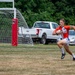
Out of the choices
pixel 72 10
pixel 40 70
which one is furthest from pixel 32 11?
pixel 40 70

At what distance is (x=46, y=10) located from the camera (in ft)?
183

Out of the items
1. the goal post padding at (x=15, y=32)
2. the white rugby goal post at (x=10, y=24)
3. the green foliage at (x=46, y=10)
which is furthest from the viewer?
the green foliage at (x=46, y=10)

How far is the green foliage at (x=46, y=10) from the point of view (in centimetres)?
5366

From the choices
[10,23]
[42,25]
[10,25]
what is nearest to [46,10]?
[42,25]

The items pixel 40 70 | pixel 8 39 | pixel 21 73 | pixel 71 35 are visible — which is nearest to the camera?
pixel 21 73

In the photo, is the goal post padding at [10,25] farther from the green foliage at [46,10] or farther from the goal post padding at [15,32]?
the green foliage at [46,10]

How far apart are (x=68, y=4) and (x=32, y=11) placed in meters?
4.71

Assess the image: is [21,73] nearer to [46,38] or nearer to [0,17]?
[0,17]

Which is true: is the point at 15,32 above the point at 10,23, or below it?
below

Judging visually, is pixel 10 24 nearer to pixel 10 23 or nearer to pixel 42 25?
pixel 10 23

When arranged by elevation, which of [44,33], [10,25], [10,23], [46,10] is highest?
[46,10]

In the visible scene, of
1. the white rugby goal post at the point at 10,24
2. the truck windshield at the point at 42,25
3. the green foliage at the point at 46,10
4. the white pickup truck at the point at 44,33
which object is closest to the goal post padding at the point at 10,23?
the white rugby goal post at the point at 10,24

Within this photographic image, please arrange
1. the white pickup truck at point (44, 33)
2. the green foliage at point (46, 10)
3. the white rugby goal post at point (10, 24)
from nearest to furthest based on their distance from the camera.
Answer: the white rugby goal post at point (10, 24) → the white pickup truck at point (44, 33) → the green foliage at point (46, 10)

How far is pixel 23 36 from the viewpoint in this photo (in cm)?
3516
